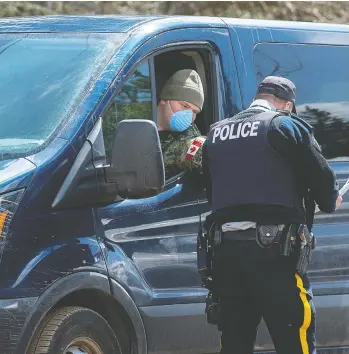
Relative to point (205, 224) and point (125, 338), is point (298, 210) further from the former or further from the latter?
point (125, 338)

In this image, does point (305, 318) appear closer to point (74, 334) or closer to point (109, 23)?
point (74, 334)

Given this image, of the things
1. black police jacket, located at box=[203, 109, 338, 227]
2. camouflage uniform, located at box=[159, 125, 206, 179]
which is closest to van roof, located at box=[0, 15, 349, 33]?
camouflage uniform, located at box=[159, 125, 206, 179]

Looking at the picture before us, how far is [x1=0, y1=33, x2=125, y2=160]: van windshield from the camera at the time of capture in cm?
484

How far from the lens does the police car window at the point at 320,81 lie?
5.71 m

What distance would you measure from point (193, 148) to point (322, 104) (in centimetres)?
91

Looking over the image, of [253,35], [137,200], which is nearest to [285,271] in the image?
[137,200]

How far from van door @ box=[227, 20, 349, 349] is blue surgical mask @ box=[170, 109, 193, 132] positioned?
0.32 m

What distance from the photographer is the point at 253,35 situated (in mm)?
5676

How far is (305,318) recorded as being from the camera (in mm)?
4609

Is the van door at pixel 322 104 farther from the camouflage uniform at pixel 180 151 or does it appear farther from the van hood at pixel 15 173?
the van hood at pixel 15 173

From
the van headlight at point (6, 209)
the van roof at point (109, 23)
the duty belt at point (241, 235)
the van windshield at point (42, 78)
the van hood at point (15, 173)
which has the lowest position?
the duty belt at point (241, 235)

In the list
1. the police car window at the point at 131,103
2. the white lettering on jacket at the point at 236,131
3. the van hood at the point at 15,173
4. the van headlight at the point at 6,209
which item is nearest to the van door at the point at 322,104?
the police car window at the point at 131,103

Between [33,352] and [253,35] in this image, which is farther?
[253,35]

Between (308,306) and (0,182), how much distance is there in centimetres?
137
